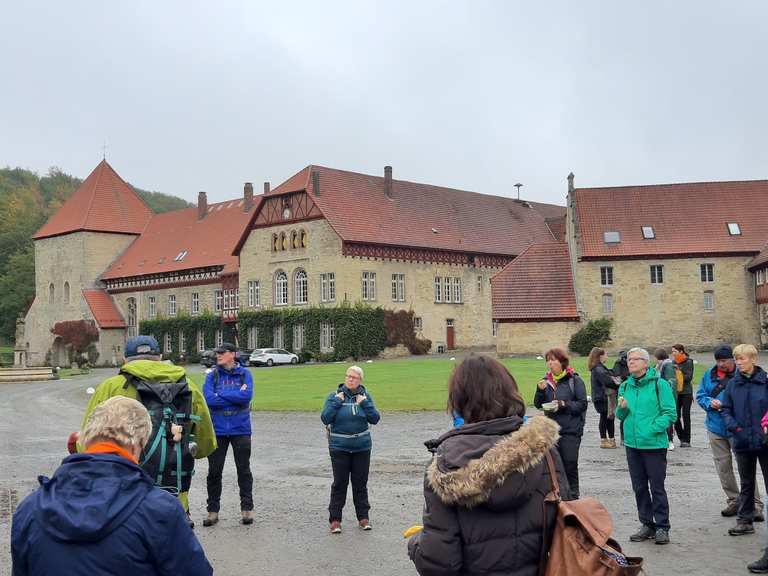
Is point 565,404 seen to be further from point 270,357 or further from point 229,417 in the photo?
point 270,357

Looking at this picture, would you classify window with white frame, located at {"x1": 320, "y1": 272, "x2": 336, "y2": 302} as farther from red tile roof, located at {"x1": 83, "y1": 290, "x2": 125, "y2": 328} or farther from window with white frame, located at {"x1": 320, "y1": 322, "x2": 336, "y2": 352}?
red tile roof, located at {"x1": 83, "y1": 290, "x2": 125, "y2": 328}

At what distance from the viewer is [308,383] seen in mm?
33406

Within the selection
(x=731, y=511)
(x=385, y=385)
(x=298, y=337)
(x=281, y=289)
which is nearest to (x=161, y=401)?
(x=731, y=511)

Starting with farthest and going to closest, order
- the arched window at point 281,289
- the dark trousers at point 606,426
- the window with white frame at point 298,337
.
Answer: the arched window at point 281,289 → the window with white frame at point 298,337 → the dark trousers at point 606,426

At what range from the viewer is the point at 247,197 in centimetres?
7138

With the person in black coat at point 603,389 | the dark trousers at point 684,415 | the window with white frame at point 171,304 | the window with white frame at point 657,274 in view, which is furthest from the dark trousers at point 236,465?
the window with white frame at point 171,304

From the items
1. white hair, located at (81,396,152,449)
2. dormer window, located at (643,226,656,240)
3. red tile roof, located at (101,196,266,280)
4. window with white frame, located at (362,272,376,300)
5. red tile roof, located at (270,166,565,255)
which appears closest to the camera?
white hair, located at (81,396,152,449)

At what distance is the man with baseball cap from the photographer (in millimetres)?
6805

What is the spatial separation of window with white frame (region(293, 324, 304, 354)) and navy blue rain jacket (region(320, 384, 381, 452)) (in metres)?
47.7

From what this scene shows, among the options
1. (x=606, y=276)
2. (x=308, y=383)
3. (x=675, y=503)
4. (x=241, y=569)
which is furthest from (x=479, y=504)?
(x=606, y=276)

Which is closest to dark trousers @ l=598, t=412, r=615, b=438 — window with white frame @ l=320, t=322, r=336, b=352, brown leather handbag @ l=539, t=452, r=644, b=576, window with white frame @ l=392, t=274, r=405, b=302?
brown leather handbag @ l=539, t=452, r=644, b=576

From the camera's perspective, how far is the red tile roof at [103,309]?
233ft

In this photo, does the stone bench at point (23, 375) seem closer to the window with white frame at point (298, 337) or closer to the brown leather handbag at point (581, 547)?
the window with white frame at point (298, 337)

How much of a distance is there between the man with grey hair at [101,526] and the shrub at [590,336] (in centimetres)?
→ 4620
